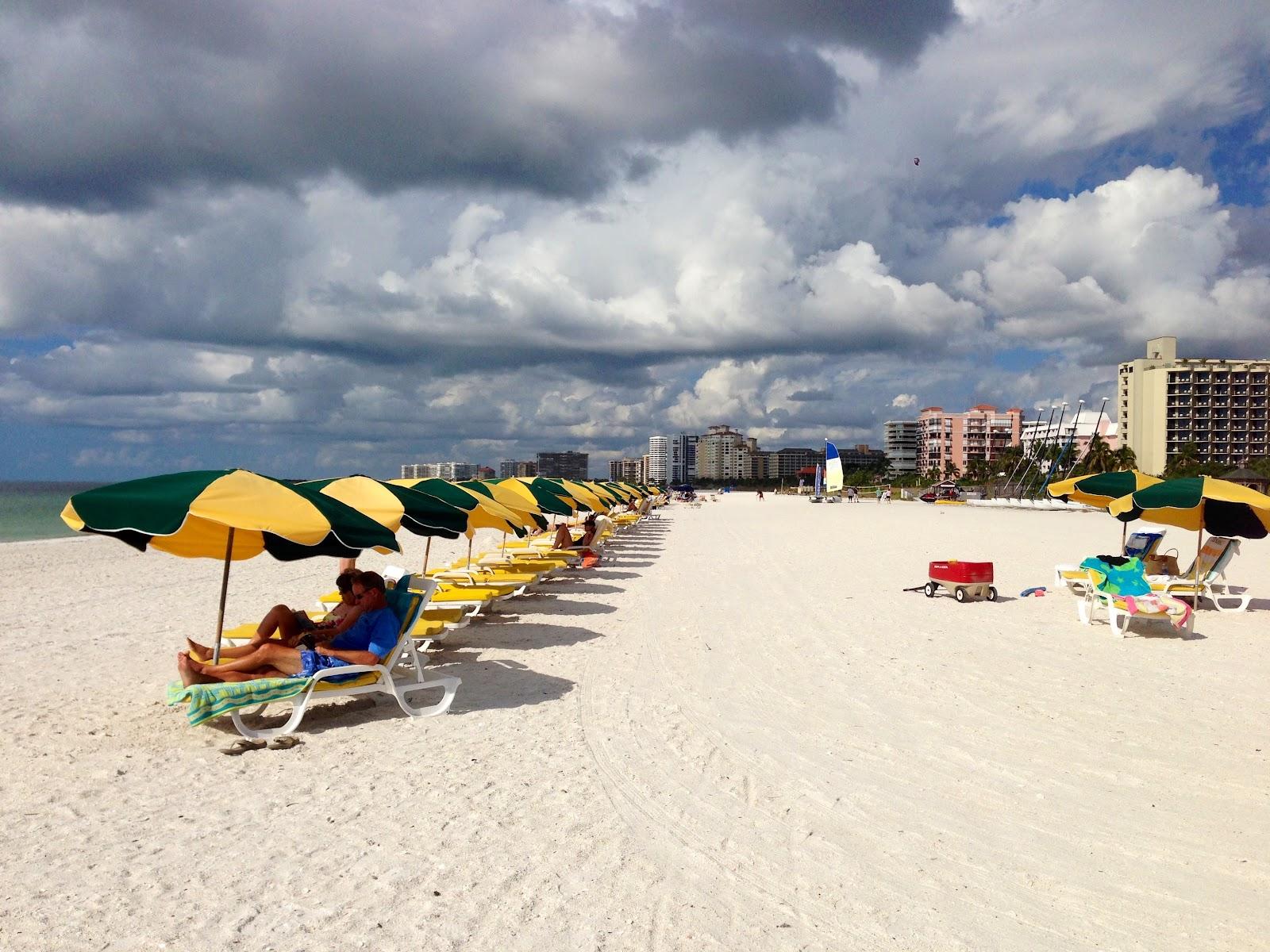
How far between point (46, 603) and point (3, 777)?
8961 mm

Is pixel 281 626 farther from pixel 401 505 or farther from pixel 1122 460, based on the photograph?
pixel 1122 460

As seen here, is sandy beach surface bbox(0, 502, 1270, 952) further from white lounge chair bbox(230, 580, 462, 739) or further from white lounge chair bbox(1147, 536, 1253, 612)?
white lounge chair bbox(1147, 536, 1253, 612)

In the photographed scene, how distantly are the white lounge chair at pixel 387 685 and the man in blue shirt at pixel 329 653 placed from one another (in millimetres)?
69

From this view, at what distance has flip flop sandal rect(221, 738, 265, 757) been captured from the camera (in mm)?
5379

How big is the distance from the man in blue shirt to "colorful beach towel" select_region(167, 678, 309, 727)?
12 cm

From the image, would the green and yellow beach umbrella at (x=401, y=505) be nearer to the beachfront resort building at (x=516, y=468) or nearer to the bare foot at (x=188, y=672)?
the bare foot at (x=188, y=672)

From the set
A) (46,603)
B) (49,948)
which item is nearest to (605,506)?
(46,603)

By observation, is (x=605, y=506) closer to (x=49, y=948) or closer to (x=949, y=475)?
(x=49, y=948)

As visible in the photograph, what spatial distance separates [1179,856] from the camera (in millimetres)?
4109

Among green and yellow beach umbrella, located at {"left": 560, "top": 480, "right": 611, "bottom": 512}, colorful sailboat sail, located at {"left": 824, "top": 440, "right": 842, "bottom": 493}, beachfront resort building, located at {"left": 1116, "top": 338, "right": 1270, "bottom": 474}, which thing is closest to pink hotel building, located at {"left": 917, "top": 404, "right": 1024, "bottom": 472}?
beachfront resort building, located at {"left": 1116, "top": 338, "right": 1270, "bottom": 474}

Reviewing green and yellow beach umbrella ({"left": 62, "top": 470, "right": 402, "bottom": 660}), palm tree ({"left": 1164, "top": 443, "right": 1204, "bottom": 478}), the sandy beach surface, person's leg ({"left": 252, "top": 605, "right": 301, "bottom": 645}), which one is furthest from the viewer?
palm tree ({"left": 1164, "top": 443, "right": 1204, "bottom": 478})

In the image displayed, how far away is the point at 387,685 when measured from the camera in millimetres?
6215

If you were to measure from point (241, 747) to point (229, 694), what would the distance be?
Answer: 14.0 inches

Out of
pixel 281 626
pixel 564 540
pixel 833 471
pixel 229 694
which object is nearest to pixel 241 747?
pixel 229 694
